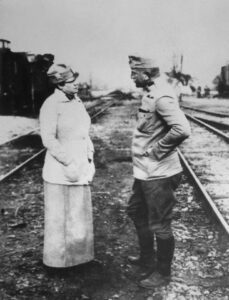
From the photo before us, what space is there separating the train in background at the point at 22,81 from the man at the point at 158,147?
2150cm

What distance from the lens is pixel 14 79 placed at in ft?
84.2

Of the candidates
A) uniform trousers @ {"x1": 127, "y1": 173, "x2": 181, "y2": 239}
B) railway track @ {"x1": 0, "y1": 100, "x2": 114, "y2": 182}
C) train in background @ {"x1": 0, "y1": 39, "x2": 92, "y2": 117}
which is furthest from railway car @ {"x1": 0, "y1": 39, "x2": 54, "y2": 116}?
uniform trousers @ {"x1": 127, "y1": 173, "x2": 181, "y2": 239}

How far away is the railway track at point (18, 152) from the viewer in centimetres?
895

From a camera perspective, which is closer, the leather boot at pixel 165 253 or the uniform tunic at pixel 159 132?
the uniform tunic at pixel 159 132

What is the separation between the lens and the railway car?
25047 millimetres

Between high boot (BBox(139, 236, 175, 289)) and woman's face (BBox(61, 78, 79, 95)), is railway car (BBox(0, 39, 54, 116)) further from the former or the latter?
high boot (BBox(139, 236, 175, 289))

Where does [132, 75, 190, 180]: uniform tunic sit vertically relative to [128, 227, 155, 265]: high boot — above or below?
above

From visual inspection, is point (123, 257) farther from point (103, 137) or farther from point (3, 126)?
point (3, 126)

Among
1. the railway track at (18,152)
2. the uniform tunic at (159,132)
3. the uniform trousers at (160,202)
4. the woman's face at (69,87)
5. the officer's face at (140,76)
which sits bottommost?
the railway track at (18,152)

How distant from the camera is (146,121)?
10.9 feet

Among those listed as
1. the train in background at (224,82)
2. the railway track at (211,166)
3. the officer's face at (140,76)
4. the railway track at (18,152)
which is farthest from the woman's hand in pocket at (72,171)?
the train in background at (224,82)

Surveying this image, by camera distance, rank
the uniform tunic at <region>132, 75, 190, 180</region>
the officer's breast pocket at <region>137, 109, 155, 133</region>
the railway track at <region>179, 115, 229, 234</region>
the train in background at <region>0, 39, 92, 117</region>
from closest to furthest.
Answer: the uniform tunic at <region>132, 75, 190, 180</region> → the officer's breast pocket at <region>137, 109, 155, 133</region> → the railway track at <region>179, 115, 229, 234</region> → the train in background at <region>0, 39, 92, 117</region>

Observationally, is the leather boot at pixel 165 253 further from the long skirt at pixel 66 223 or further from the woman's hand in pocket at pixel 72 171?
the woman's hand in pocket at pixel 72 171

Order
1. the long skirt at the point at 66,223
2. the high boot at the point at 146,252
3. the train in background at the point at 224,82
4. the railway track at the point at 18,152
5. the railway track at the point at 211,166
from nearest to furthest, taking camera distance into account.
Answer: the long skirt at the point at 66,223
the high boot at the point at 146,252
the railway track at the point at 211,166
the railway track at the point at 18,152
the train in background at the point at 224,82
